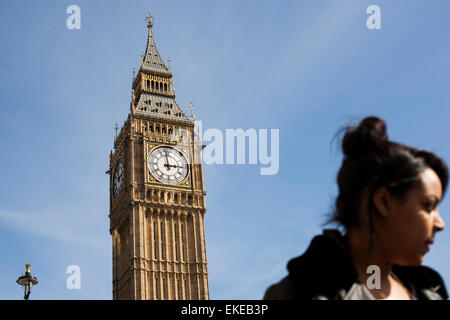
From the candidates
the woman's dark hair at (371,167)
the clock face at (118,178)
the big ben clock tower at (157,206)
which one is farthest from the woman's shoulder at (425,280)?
the clock face at (118,178)

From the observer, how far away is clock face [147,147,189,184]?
56312 millimetres

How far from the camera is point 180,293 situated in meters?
53.4

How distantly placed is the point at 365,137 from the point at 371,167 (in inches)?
5.8

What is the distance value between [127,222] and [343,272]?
54118 millimetres

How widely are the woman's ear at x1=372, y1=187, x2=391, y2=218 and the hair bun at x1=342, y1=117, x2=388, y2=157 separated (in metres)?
0.20

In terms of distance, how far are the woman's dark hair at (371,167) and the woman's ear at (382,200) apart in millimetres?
21

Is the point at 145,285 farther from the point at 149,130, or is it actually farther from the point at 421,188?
the point at 421,188

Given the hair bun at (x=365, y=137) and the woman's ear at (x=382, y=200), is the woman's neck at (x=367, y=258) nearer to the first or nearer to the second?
the woman's ear at (x=382, y=200)

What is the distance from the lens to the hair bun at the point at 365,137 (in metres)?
2.76

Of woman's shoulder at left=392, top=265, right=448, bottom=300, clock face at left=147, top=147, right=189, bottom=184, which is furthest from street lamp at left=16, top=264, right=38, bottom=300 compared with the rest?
clock face at left=147, top=147, right=189, bottom=184

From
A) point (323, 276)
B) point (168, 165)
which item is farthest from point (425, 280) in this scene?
point (168, 165)
